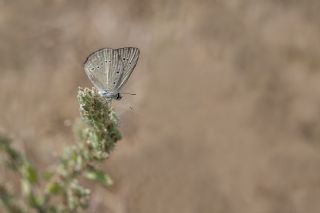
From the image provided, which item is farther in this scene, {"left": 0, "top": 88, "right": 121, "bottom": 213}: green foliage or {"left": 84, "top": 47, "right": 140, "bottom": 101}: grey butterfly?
{"left": 84, "top": 47, "right": 140, "bottom": 101}: grey butterfly

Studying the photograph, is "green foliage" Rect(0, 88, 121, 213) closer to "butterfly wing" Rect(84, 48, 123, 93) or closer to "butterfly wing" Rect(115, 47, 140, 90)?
"butterfly wing" Rect(84, 48, 123, 93)

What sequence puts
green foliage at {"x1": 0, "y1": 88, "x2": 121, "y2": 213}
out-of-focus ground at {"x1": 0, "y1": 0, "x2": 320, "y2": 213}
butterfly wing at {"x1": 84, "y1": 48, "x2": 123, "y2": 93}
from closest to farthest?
green foliage at {"x1": 0, "y1": 88, "x2": 121, "y2": 213}, butterfly wing at {"x1": 84, "y1": 48, "x2": 123, "y2": 93}, out-of-focus ground at {"x1": 0, "y1": 0, "x2": 320, "y2": 213}

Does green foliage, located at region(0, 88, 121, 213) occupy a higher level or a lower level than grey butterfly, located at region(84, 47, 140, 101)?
lower

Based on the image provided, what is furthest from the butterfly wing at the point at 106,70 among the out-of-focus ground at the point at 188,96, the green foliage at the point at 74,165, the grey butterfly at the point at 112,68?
the out-of-focus ground at the point at 188,96

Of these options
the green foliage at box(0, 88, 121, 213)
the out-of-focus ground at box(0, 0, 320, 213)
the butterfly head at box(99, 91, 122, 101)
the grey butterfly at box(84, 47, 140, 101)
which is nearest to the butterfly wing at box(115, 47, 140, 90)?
the grey butterfly at box(84, 47, 140, 101)

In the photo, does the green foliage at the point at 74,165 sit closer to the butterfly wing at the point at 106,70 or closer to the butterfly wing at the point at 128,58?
the butterfly wing at the point at 106,70

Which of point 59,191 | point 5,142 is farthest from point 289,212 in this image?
point 5,142
